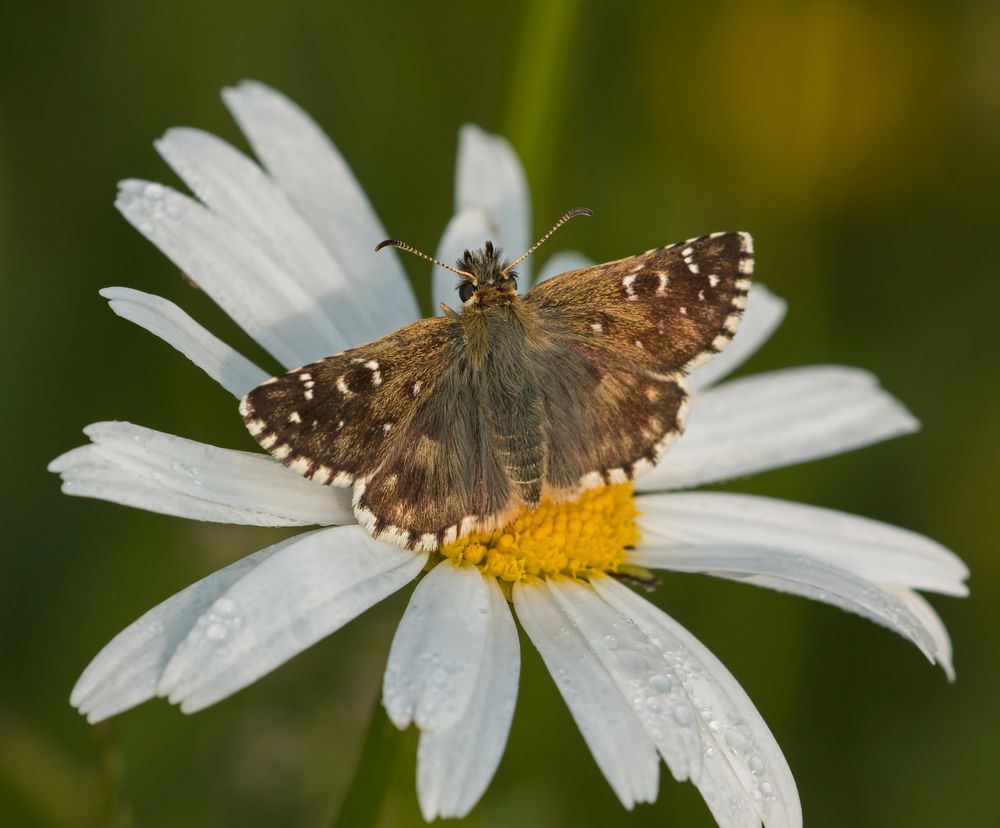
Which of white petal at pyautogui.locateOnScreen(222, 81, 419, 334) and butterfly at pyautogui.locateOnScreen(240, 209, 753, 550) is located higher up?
white petal at pyautogui.locateOnScreen(222, 81, 419, 334)

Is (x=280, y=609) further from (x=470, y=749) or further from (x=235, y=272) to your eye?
(x=235, y=272)

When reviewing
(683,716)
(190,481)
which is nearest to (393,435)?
(190,481)

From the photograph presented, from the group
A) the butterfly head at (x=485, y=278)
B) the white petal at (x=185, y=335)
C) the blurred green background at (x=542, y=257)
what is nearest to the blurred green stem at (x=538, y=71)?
the blurred green background at (x=542, y=257)

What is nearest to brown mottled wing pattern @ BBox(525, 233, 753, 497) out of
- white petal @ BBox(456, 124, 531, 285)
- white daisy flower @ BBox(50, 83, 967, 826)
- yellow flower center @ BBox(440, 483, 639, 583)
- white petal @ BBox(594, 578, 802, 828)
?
yellow flower center @ BBox(440, 483, 639, 583)

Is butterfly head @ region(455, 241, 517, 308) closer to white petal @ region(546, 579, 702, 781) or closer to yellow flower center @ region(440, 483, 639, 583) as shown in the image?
yellow flower center @ region(440, 483, 639, 583)

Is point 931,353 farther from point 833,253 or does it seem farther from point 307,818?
point 307,818

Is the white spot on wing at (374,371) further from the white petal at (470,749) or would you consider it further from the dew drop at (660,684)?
the dew drop at (660,684)
